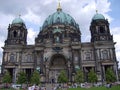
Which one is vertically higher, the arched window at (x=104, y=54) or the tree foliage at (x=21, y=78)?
the arched window at (x=104, y=54)

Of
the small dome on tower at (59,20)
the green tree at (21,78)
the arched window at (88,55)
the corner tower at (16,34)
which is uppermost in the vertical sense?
the small dome on tower at (59,20)

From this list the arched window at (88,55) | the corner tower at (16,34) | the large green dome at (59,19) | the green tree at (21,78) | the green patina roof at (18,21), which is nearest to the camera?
the green tree at (21,78)

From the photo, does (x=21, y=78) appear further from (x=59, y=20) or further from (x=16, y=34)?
(x=59, y=20)

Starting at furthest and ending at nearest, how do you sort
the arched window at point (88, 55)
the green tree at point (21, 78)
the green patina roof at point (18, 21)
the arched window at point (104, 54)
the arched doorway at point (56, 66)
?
the green patina roof at point (18, 21) < the arched doorway at point (56, 66) < the arched window at point (88, 55) < the arched window at point (104, 54) < the green tree at point (21, 78)

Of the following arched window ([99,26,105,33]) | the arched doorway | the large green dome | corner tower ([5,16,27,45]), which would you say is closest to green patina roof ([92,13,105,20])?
arched window ([99,26,105,33])

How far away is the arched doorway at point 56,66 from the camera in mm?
55031

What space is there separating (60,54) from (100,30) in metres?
14.0

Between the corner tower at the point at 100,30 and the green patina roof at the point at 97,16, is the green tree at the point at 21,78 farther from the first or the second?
the green patina roof at the point at 97,16

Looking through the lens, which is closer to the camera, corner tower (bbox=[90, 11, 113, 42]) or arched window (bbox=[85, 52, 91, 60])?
arched window (bbox=[85, 52, 91, 60])

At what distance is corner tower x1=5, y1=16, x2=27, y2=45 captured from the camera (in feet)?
189

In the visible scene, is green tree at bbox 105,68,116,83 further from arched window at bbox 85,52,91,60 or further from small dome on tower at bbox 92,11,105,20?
small dome on tower at bbox 92,11,105,20

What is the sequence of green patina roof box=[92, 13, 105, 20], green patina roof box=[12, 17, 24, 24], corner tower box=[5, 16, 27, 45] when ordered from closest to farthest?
corner tower box=[5, 16, 27, 45]
green patina roof box=[92, 13, 105, 20]
green patina roof box=[12, 17, 24, 24]

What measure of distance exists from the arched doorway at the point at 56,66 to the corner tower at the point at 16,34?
420 inches

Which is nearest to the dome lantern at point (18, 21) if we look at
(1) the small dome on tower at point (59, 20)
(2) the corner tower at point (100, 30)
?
(1) the small dome on tower at point (59, 20)
